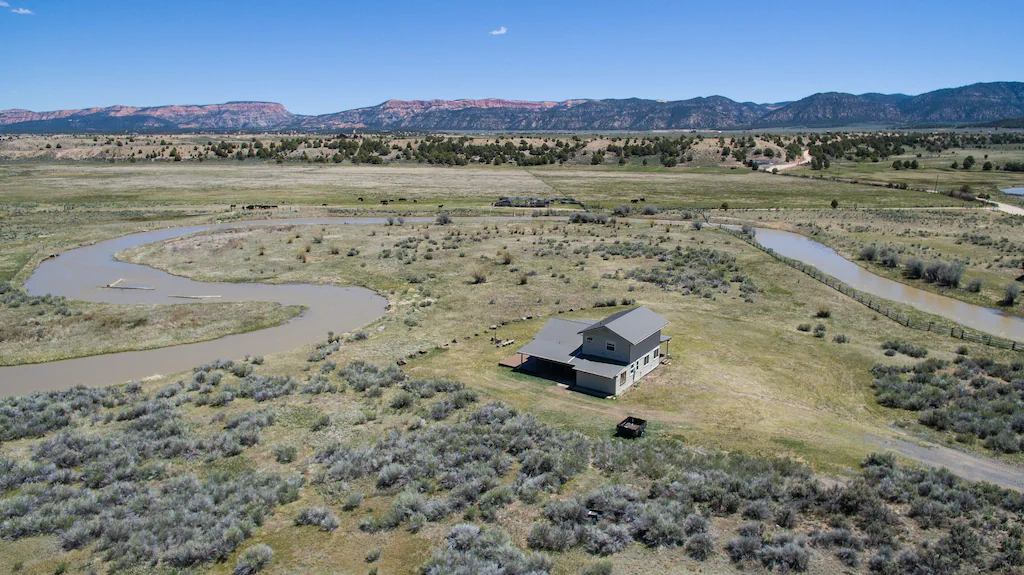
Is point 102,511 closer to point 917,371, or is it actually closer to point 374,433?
point 374,433

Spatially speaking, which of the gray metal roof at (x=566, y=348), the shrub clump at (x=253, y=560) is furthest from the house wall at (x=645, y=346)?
the shrub clump at (x=253, y=560)

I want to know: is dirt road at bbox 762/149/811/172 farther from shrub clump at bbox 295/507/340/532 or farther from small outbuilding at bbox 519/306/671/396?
shrub clump at bbox 295/507/340/532

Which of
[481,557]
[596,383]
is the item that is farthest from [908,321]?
[481,557]

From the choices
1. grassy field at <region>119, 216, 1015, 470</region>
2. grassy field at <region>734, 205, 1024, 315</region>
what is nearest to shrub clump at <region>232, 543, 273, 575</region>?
grassy field at <region>119, 216, 1015, 470</region>

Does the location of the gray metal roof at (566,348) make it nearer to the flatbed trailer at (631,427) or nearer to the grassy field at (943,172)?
the flatbed trailer at (631,427)

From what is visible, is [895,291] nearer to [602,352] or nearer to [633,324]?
[633,324]

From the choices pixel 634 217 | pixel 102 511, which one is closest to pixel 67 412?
pixel 102 511

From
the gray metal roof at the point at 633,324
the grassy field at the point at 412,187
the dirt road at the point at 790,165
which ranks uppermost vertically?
the dirt road at the point at 790,165
